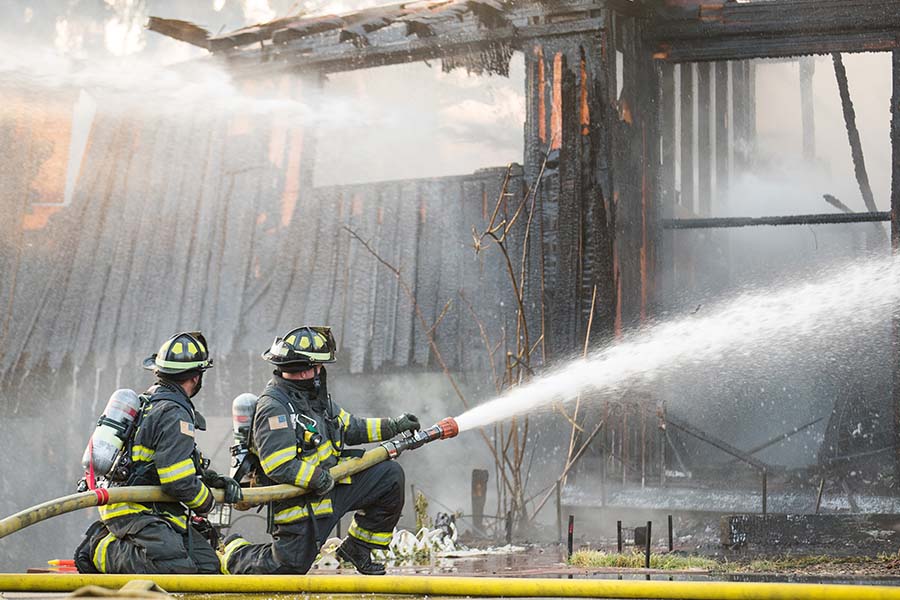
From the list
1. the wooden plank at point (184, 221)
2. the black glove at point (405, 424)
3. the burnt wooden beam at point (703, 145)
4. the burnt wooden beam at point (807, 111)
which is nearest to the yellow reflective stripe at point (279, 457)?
the black glove at point (405, 424)

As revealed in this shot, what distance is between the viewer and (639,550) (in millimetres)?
9008

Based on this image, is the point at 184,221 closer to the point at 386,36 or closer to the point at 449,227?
the point at 386,36

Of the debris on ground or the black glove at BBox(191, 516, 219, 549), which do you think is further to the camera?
the debris on ground

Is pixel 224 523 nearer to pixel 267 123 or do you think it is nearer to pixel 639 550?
pixel 639 550

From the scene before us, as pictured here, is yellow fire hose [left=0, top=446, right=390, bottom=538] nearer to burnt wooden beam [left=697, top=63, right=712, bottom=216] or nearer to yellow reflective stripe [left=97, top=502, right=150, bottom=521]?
yellow reflective stripe [left=97, top=502, right=150, bottom=521]

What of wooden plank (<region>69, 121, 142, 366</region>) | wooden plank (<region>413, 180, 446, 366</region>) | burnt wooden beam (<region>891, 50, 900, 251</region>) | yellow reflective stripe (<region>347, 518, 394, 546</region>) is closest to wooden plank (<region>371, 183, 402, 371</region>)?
wooden plank (<region>413, 180, 446, 366</region>)

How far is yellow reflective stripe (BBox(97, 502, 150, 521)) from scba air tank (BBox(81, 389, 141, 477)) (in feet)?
0.61

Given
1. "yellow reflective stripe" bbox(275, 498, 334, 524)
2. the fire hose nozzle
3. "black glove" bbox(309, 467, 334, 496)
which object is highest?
the fire hose nozzle

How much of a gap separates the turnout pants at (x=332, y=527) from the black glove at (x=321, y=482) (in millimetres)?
130

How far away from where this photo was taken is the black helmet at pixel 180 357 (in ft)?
20.6

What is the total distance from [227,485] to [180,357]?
0.80 metres

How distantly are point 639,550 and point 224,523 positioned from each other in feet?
11.7

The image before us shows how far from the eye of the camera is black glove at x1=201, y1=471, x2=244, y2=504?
6.27 metres

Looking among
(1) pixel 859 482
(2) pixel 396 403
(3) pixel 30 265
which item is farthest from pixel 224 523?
(3) pixel 30 265
